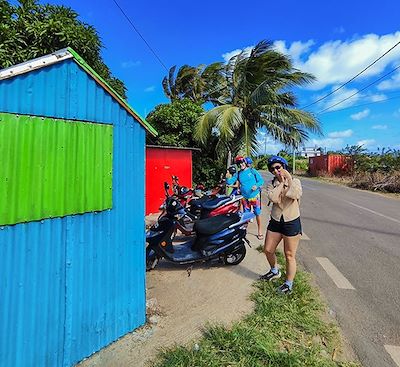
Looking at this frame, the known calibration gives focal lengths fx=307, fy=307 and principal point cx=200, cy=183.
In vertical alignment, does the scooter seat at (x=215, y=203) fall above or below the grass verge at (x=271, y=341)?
above

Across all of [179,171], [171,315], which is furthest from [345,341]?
[179,171]

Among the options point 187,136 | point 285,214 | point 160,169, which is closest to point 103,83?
point 285,214

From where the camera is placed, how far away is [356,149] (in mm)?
27906

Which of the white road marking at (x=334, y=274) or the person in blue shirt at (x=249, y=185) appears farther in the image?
the person in blue shirt at (x=249, y=185)

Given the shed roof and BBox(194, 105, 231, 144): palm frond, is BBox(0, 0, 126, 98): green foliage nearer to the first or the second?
the shed roof

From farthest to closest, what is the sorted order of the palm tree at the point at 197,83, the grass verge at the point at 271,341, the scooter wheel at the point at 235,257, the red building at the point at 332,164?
the red building at the point at 332,164
the palm tree at the point at 197,83
the scooter wheel at the point at 235,257
the grass verge at the point at 271,341

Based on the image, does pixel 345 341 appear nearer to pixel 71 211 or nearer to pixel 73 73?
pixel 71 211

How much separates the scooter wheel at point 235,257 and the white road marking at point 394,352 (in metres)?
2.31

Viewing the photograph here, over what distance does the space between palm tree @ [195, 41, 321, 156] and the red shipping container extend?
166cm

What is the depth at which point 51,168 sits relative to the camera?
2.28 meters

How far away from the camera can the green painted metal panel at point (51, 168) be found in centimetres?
206

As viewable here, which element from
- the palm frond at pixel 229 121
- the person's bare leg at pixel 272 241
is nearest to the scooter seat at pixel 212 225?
the person's bare leg at pixel 272 241

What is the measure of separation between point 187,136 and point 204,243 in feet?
27.3

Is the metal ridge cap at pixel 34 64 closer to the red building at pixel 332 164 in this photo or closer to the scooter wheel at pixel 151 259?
the scooter wheel at pixel 151 259
